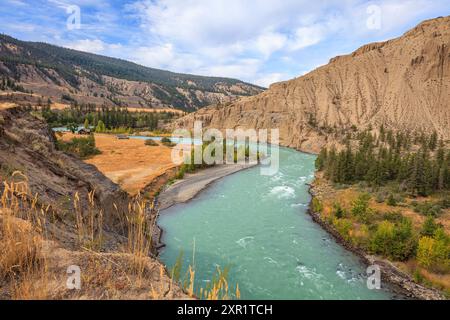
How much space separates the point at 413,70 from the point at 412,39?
11.9 metres

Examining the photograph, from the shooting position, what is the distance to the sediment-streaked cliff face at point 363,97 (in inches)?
2815

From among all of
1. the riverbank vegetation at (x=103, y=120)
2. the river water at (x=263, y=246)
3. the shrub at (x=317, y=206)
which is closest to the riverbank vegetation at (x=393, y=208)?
the shrub at (x=317, y=206)

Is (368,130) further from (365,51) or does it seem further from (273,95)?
(365,51)

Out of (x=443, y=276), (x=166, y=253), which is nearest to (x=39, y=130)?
(x=166, y=253)

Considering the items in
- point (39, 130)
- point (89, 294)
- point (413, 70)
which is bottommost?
point (89, 294)

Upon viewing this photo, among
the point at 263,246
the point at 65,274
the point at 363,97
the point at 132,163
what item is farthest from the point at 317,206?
the point at 363,97

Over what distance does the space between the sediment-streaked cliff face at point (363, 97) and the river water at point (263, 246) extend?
4296 centimetres

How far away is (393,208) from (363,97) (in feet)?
217

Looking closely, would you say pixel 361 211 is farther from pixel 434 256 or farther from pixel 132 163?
pixel 132 163

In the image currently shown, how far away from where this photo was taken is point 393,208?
25.8 metres

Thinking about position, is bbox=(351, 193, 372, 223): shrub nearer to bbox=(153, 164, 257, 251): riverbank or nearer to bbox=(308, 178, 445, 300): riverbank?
bbox=(308, 178, 445, 300): riverbank

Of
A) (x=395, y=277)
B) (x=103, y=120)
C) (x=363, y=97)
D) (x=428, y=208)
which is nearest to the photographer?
(x=395, y=277)

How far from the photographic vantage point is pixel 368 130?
69.2 m

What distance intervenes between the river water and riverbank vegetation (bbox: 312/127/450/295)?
211 centimetres
